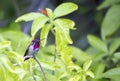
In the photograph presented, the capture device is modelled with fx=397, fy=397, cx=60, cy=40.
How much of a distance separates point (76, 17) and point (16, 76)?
1792mm

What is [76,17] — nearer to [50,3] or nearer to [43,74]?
[50,3]

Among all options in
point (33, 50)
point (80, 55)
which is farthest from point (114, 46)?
point (33, 50)

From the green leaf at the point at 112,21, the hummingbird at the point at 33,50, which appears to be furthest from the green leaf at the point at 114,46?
the hummingbird at the point at 33,50

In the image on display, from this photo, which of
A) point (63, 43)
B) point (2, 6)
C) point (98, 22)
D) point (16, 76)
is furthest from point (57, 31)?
point (2, 6)

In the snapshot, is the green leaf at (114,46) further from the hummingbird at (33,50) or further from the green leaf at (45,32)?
the hummingbird at (33,50)

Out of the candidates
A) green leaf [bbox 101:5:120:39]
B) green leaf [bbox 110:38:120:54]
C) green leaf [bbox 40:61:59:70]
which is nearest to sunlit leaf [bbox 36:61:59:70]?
green leaf [bbox 40:61:59:70]

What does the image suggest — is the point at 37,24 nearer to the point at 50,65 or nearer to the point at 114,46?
the point at 50,65

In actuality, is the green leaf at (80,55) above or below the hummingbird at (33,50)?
above

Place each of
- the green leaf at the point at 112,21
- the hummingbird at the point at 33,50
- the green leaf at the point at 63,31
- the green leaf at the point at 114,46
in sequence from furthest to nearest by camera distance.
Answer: the green leaf at the point at 112,21 < the green leaf at the point at 114,46 < the green leaf at the point at 63,31 < the hummingbird at the point at 33,50

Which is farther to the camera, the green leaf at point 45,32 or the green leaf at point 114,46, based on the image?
the green leaf at point 114,46

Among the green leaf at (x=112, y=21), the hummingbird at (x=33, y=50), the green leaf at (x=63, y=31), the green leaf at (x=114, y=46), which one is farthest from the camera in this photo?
the green leaf at (x=112, y=21)

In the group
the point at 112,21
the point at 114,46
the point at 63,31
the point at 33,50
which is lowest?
the point at 33,50

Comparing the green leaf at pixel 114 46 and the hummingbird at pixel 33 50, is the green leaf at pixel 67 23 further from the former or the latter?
the green leaf at pixel 114 46

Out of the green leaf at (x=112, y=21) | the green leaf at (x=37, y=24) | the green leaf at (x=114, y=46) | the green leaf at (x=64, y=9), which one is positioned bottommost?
the green leaf at (x=37, y=24)
